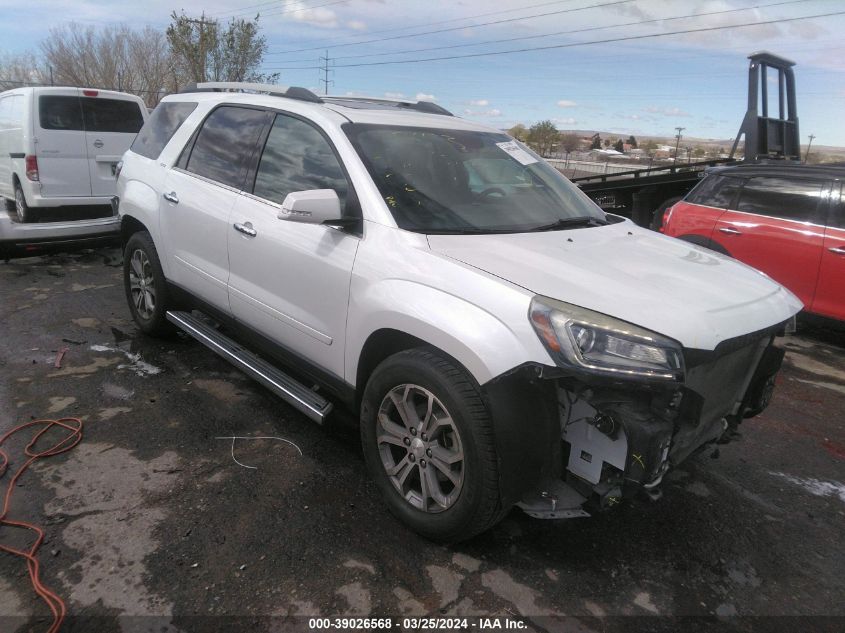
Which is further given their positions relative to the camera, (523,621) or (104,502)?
(104,502)

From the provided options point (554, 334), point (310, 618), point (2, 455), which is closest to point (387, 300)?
point (554, 334)

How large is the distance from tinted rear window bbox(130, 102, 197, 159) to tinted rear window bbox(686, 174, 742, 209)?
17.7 ft

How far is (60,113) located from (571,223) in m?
7.57

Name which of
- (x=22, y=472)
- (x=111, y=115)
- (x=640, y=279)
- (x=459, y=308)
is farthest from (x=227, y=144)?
(x=111, y=115)

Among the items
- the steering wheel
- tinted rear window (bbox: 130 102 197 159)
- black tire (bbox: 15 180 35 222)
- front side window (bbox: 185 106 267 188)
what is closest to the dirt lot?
front side window (bbox: 185 106 267 188)

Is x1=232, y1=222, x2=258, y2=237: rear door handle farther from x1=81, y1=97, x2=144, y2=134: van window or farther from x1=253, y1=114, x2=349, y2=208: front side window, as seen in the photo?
x1=81, y1=97, x2=144, y2=134: van window

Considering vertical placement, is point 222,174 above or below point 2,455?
above

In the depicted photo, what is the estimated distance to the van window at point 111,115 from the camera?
8.12m

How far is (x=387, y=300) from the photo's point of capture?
2688 mm

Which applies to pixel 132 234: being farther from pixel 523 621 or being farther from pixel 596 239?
pixel 523 621

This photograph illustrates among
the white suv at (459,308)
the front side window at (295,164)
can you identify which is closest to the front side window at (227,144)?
the white suv at (459,308)

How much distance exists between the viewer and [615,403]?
7.36ft

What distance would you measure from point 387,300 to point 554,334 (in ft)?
2.68

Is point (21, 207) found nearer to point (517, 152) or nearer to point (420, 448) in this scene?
point (517, 152)
